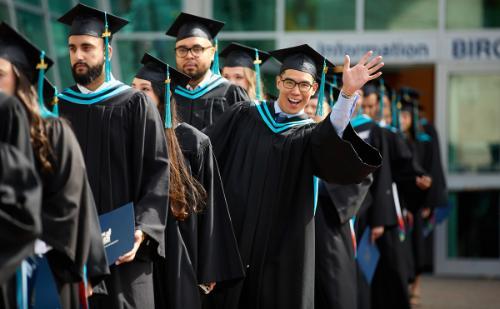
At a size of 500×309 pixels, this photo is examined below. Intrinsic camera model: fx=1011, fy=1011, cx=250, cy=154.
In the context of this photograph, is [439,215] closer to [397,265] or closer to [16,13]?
[397,265]

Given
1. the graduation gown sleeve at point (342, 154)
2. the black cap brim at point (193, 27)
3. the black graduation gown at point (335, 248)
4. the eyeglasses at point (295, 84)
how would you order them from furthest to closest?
1. the black cap brim at point (193, 27)
2. the black graduation gown at point (335, 248)
3. the eyeglasses at point (295, 84)
4. the graduation gown sleeve at point (342, 154)

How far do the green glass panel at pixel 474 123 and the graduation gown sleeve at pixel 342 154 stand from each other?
24.9 ft

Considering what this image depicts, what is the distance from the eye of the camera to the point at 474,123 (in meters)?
13.1

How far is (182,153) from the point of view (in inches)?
217

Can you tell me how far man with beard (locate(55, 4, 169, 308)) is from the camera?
483 centimetres

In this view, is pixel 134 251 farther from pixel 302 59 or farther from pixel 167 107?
pixel 302 59

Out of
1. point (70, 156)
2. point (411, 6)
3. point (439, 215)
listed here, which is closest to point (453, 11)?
point (411, 6)

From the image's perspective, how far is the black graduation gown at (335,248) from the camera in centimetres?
681

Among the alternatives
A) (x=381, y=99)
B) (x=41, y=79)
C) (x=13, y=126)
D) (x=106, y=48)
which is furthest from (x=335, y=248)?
(x=13, y=126)

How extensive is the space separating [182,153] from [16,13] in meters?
7.87

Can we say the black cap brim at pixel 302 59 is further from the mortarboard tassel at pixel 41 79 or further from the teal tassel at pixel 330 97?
the mortarboard tassel at pixel 41 79

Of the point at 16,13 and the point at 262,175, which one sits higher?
the point at 16,13

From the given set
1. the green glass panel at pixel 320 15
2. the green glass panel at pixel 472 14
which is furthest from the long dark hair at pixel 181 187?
the green glass panel at pixel 472 14

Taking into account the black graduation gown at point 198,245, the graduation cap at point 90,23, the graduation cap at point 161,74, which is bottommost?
the black graduation gown at point 198,245
